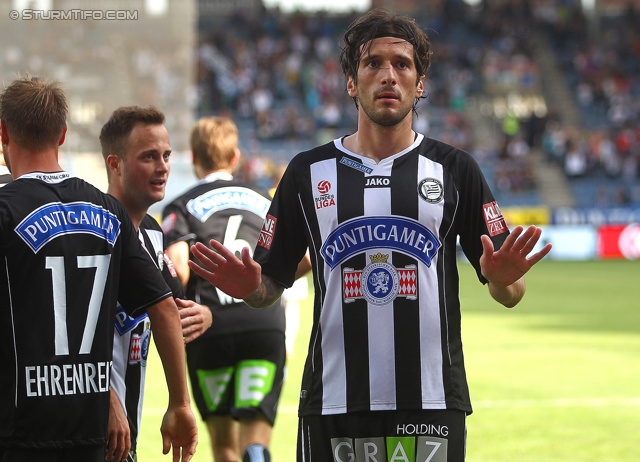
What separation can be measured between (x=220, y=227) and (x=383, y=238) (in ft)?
8.86

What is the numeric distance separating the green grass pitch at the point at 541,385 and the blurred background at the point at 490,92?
755cm

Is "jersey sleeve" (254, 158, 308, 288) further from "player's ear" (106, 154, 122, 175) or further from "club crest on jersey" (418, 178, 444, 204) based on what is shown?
"player's ear" (106, 154, 122, 175)

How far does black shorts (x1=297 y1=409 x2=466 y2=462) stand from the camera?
365cm

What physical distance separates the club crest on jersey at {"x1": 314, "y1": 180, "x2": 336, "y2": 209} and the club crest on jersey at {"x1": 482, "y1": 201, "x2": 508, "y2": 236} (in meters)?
0.56

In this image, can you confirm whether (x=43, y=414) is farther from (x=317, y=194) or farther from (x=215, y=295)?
(x=215, y=295)

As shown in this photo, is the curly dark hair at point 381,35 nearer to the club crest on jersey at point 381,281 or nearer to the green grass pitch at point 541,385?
the club crest on jersey at point 381,281

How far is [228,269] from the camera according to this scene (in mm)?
3783

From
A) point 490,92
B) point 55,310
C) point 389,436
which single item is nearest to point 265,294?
point 389,436

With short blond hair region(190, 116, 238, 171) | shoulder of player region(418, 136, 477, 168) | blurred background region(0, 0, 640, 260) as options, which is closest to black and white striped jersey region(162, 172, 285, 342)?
short blond hair region(190, 116, 238, 171)

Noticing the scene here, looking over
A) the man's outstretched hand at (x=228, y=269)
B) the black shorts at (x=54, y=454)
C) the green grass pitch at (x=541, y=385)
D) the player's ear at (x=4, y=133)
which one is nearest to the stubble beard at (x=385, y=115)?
the man's outstretched hand at (x=228, y=269)

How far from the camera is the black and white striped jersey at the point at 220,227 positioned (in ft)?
20.6

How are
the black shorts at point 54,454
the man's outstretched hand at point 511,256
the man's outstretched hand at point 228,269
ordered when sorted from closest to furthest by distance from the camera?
the black shorts at point 54,454 < the man's outstretched hand at point 511,256 < the man's outstretched hand at point 228,269

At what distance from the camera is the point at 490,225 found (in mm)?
3781

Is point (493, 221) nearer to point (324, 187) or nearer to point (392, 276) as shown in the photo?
point (392, 276)
